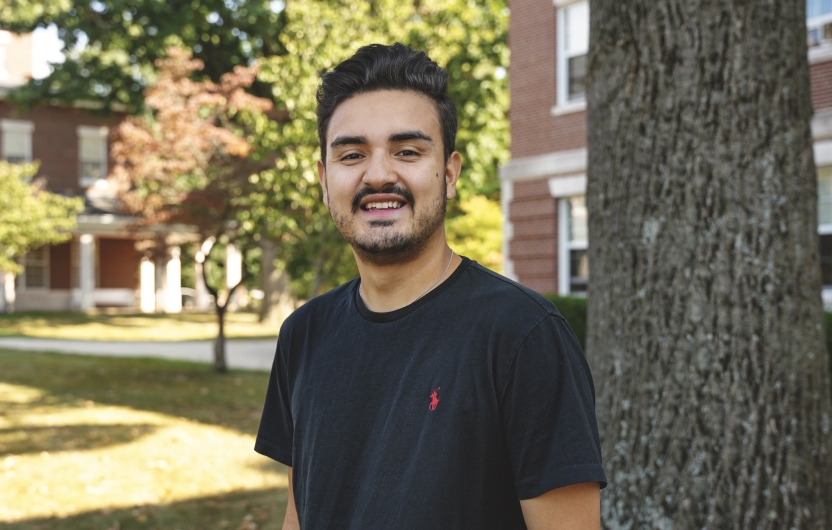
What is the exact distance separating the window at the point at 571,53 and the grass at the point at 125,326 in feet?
33.7

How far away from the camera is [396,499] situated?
1.71 meters

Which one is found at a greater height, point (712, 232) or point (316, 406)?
point (712, 232)

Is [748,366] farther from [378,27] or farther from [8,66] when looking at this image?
[8,66]

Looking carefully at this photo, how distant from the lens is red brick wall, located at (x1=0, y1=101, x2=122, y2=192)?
90.5 feet

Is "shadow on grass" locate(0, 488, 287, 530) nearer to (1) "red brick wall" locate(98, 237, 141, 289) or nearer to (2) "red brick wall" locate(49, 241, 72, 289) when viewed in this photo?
(2) "red brick wall" locate(49, 241, 72, 289)

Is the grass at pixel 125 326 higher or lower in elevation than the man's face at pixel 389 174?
lower

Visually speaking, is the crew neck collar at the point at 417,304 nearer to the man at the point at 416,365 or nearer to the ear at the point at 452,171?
the man at the point at 416,365

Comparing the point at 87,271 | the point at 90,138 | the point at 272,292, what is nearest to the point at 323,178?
the point at 272,292

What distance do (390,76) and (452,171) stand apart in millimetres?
296

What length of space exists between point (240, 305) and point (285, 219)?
2119cm

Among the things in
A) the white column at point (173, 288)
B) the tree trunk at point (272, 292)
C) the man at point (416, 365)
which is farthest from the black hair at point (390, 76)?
the white column at point (173, 288)

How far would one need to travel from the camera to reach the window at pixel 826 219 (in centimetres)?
1128

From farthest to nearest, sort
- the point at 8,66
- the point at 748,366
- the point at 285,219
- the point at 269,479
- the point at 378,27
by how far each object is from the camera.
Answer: the point at 8,66 → the point at 378,27 → the point at 285,219 → the point at 269,479 → the point at 748,366

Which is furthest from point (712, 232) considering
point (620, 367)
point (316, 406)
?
point (316, 406)
